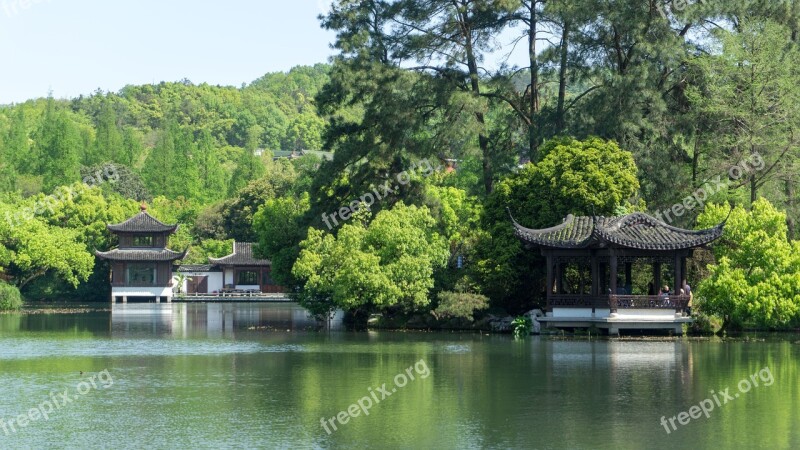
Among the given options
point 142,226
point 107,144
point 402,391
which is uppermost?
point 107,144

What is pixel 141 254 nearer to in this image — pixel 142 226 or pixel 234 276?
pixel 142 226

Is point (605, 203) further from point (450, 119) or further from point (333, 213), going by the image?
point (333, 213)

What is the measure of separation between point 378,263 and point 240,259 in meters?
40.0

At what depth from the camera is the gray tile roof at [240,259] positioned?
7388 centimetres

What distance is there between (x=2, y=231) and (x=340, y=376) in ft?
148

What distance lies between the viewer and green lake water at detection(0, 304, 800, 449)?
53.1ft

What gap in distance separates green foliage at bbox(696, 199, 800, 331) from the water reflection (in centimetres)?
1299

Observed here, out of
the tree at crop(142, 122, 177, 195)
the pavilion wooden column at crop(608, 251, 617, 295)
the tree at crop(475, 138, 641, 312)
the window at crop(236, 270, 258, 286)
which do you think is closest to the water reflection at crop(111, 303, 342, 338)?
the tree at crop(475, 138, 641, 312)

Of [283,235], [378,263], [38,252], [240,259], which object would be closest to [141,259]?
[38,252]

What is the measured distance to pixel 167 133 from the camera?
9825 centimetres

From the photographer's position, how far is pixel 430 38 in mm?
41062

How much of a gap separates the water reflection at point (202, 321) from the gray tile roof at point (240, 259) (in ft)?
46.8

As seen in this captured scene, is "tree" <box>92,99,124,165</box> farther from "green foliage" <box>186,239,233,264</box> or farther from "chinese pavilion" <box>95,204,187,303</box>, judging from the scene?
"chinese pavilion" <box>95,204,187,303</box>

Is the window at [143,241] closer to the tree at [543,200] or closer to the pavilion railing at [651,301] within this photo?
the tree at [543,200]
